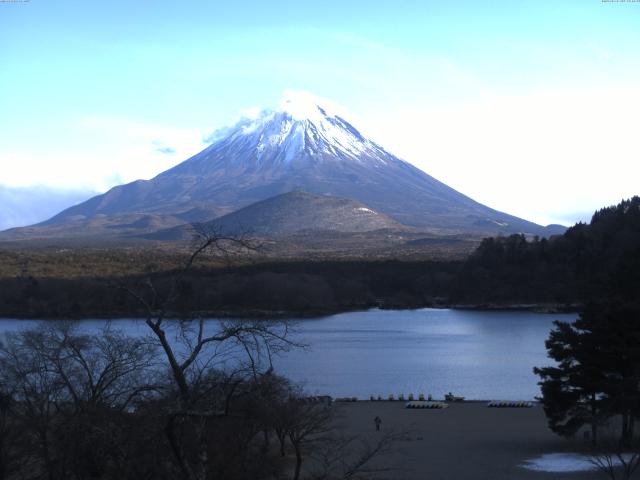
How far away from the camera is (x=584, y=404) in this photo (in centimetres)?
1400

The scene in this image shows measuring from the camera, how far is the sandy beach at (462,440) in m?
12.2

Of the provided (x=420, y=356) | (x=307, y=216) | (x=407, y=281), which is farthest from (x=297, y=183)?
(x=420, y=356)

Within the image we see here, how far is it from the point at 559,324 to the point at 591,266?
132 ft

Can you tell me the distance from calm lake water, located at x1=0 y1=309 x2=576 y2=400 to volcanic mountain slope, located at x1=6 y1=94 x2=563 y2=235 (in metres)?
67.1

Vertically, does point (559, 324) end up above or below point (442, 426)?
above

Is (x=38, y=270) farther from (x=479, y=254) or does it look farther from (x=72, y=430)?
(x=72, y=430)

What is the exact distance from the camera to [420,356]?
94.1 ft

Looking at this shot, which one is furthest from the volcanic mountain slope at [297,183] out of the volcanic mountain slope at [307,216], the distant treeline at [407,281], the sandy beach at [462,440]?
the sandy beach at [462,440]

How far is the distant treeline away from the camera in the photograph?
4669 centimetres

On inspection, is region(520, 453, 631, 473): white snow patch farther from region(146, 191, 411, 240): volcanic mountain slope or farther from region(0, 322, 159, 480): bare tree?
region(146, 191, 411, 240): volcanic mountain slope

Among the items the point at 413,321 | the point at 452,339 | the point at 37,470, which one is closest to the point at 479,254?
the point at 413,321

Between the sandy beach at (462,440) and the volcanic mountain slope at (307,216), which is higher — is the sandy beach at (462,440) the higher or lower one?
the lower one

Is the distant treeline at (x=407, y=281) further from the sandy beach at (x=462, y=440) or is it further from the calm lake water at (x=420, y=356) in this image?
the sandy beach at (x=462, y=440)

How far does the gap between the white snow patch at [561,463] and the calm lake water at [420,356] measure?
4.75 meters
